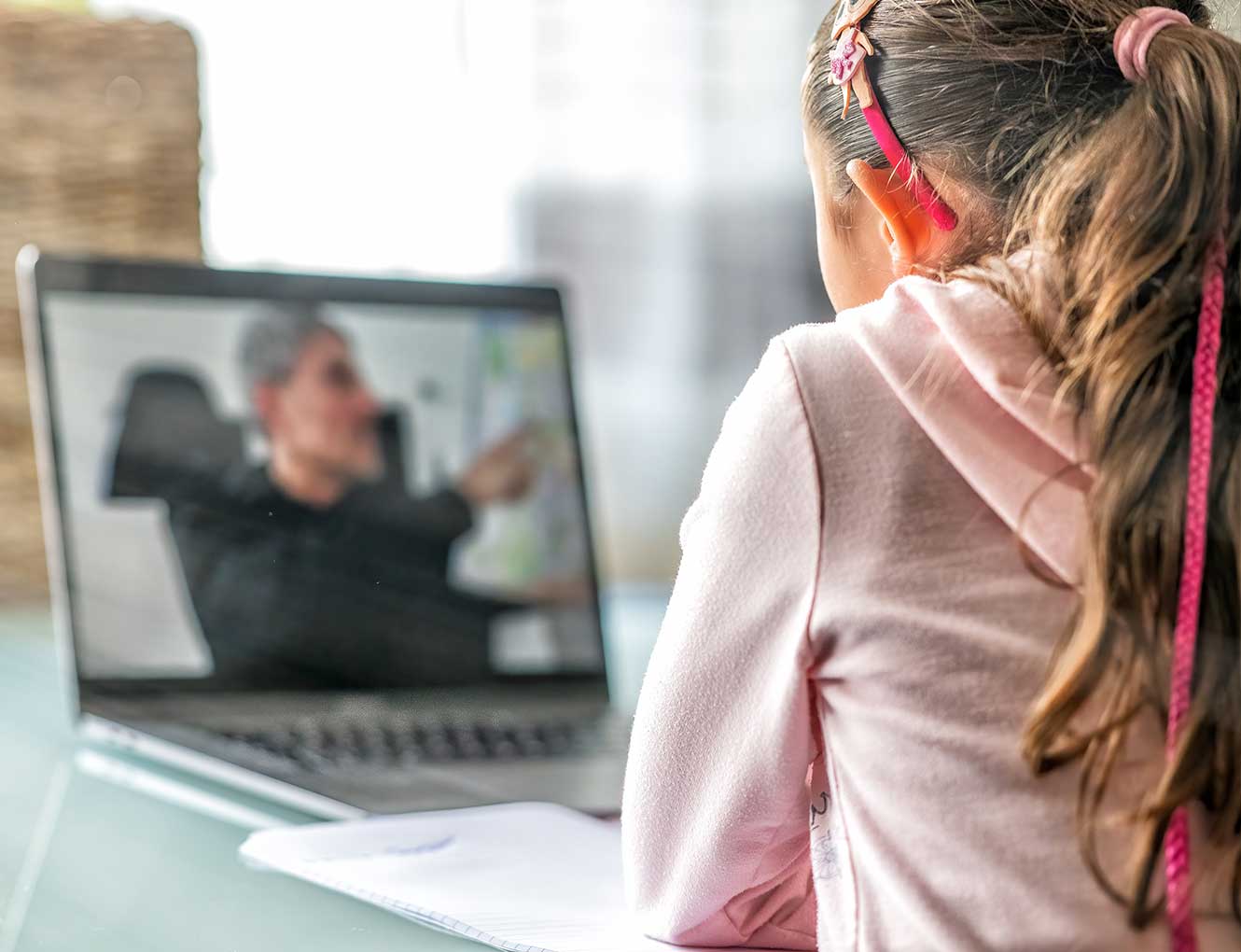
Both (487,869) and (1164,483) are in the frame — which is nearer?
(1164,483)

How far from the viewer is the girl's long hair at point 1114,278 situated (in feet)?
1.35

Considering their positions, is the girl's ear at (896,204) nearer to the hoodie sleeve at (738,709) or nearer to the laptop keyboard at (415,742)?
the hoodie sleeve at (738,709)

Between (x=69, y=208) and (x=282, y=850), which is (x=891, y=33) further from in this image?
(x=69, y=208)

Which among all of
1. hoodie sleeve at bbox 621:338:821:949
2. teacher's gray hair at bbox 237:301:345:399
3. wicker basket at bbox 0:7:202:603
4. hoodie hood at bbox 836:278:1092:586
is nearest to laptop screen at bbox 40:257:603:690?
teacher's gray hair at bbox 237:301:345:399

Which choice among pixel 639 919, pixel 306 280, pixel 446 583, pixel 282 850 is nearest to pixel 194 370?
pixel 306 280

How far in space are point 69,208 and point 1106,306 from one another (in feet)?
2.99

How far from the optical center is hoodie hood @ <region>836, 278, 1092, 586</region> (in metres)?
0.43

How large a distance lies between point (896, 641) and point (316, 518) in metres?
0.57

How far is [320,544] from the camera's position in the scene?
0.92m

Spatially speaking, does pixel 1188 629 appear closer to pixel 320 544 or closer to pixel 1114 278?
pixel 1114 278

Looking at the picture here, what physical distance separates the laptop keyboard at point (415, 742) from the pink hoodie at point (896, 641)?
32 cm

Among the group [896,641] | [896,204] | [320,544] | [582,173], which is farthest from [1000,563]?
[582,173]

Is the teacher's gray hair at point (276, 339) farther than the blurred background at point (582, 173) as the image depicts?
No

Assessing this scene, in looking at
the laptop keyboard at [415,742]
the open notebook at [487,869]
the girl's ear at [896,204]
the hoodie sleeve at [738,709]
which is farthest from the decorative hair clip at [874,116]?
the laptop keyboard at [415,742]
